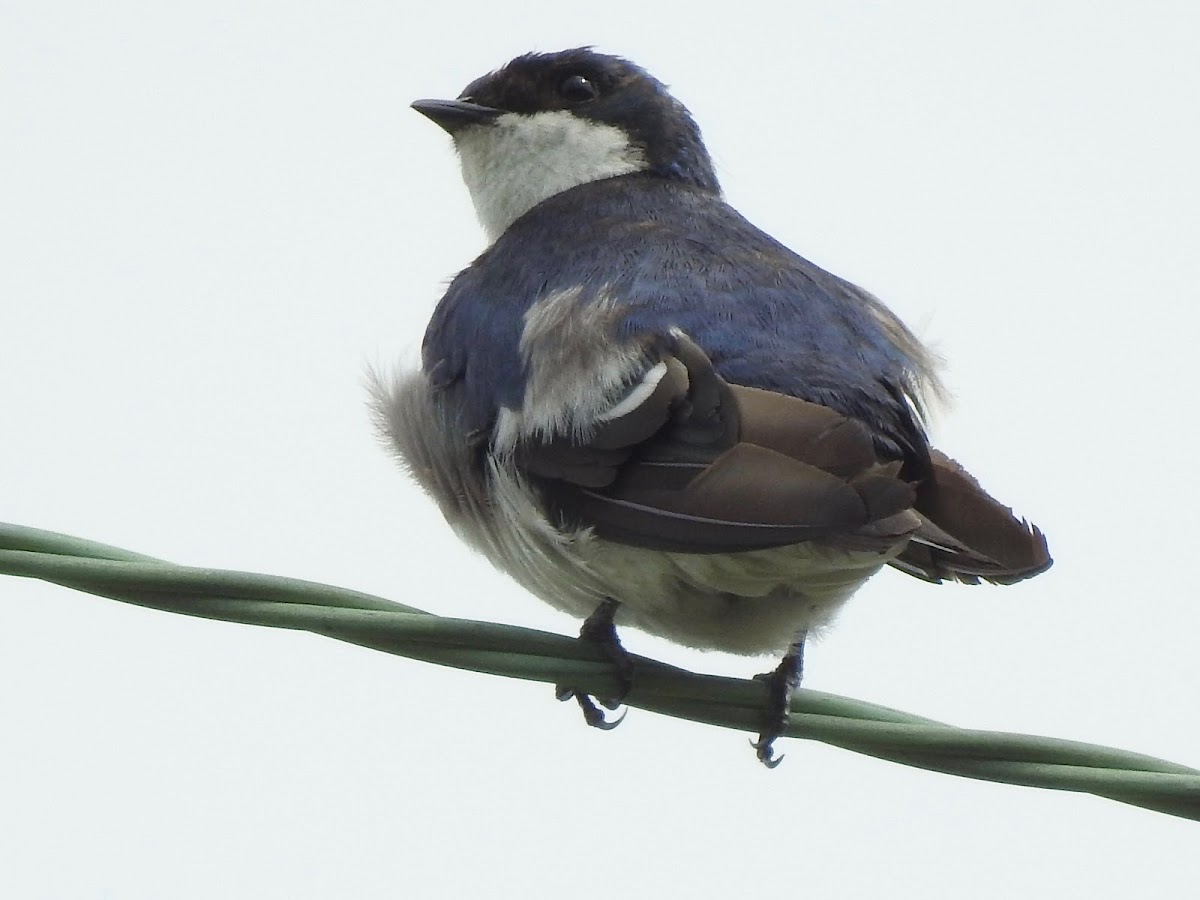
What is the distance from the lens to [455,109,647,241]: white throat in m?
4.36

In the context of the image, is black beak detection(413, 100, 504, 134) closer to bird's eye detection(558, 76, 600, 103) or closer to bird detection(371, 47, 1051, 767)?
bird's eye detection(558, 76, 600, 103)

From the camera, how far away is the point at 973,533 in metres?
2.70

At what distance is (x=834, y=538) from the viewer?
257cm

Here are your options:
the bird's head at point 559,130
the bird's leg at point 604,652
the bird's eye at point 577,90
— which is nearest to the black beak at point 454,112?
the bird's head at point 559,130

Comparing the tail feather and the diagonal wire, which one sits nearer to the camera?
the diagonal wire

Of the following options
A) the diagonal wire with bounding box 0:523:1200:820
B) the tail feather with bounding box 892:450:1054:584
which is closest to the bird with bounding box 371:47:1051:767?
the tail feather with bounding box 892:450:1054:584

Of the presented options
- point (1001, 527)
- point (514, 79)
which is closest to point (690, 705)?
point (1001, 527)

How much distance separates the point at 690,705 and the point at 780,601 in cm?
52

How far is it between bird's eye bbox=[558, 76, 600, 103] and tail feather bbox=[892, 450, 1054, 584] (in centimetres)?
209

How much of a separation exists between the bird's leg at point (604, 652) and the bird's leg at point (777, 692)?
26 cm

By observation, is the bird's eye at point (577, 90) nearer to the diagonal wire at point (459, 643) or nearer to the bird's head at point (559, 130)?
the bird's head at point (559, 130)

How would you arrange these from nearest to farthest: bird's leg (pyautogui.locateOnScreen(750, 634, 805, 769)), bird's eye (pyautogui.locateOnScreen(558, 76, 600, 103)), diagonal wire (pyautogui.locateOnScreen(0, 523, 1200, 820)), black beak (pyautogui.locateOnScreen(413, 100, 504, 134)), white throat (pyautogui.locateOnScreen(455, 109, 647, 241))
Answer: diagonal wire (pyautogui.locateOnScreen(0, 523, 1200, 820)) < bird's leg (pyautogui.locateOnScreen(750, 634, 805, 769)) < white throat (pyautogui.locateOnScreen(455, 109, 647, 241)) < black beak (pyautogui.locateOnScreen(413, 100, 504, 134)) < bird's eye (pyautogui.locateOnScreen(558, 76, 600, 103))

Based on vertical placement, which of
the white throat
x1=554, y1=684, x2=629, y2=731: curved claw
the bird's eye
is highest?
the bird's eye

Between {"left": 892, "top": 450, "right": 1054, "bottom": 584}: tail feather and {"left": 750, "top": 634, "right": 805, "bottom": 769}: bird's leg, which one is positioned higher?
{"left": 892, "top": 450, "right": 1054, "bottom": 584}: tail feather
